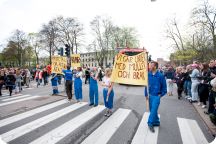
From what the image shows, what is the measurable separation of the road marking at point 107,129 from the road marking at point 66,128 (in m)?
0.65

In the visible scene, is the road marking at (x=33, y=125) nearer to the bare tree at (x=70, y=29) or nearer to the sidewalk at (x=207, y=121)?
the sidewalk at (x=207, y=121)

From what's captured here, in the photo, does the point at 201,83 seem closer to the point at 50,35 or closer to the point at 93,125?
the point at 93,125

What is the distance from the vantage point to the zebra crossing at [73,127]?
5.06 m

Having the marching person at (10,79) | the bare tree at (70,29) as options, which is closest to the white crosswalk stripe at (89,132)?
the marching person at (10,79)

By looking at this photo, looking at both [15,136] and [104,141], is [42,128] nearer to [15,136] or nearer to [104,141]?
[15,136]

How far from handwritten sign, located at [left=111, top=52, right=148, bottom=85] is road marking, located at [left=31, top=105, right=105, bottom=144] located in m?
1.72

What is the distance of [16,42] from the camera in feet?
171

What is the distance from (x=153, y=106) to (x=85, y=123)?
6.64 ft

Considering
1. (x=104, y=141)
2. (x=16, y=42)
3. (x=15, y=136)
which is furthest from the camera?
(x=16, y=42)

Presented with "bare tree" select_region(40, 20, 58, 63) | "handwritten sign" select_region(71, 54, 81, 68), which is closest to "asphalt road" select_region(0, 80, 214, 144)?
"handwritten sign" select_region(71, 54, 81, 68)

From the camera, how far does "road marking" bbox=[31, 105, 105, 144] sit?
16.6ft

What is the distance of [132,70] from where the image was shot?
587 cm

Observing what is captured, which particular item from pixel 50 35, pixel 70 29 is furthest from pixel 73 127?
pixel 50 35

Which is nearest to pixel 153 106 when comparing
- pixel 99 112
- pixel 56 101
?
pixel 99 112
